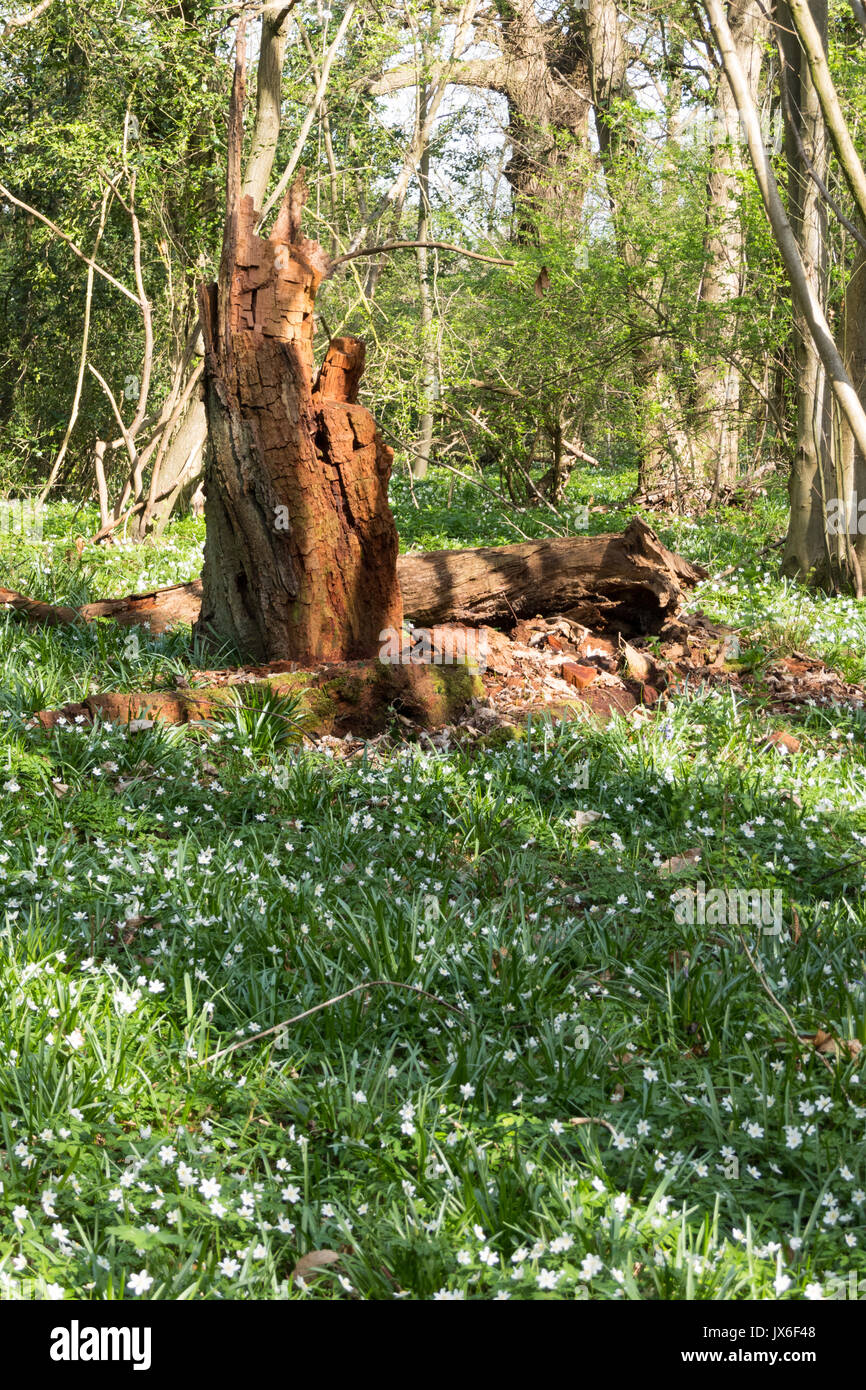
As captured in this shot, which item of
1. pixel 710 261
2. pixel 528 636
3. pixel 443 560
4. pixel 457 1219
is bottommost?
pixel 457 1219

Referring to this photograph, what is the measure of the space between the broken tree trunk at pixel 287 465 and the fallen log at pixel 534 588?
0.83m

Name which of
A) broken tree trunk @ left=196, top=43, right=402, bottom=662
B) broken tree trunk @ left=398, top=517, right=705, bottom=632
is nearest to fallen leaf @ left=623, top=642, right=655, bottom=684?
broken tree trunk @ left=398, top=517, right=705, bottom=632

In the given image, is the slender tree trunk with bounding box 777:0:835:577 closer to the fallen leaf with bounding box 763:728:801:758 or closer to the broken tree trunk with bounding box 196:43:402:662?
the fallen leaf with bounding box 763:728:801:758

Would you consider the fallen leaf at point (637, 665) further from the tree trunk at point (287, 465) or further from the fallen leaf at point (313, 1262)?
the fallen leaf at point (313, 1262)

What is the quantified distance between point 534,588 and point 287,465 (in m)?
1.89

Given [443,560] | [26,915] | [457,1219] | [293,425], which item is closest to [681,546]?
[443,560]

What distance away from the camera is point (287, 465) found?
247 inches

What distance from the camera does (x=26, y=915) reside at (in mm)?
3701

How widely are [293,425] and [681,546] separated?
6618 millimetres

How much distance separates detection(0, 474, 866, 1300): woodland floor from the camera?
2352 mm

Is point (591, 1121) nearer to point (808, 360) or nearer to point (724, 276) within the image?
point (808, 360)

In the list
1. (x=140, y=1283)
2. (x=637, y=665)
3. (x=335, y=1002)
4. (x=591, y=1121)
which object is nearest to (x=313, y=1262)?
(x=140, y=1283)

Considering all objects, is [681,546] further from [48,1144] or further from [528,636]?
[48,1144]

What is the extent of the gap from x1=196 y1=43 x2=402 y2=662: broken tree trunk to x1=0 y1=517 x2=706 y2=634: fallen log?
2.72 feet
